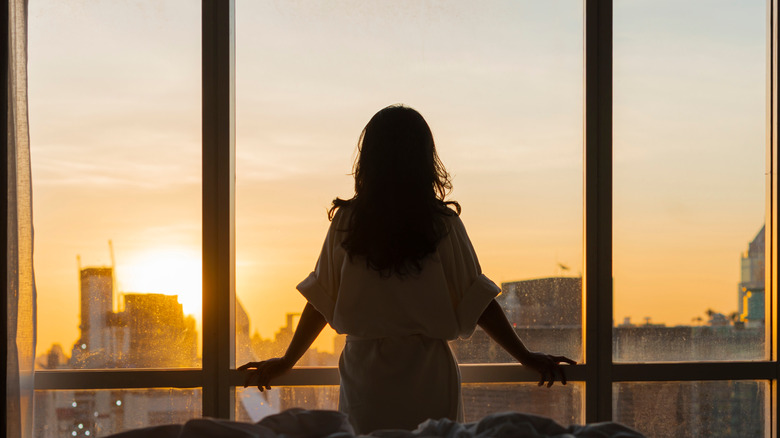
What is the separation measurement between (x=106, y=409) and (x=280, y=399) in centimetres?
56

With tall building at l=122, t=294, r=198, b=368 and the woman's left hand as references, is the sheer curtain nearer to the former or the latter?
tall building at l=122, t=294, r=198, b=368

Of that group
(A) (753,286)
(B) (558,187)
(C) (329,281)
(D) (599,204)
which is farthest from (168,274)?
(A) (753,286)

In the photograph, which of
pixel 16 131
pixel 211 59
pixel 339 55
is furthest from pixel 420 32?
pixel 16 131

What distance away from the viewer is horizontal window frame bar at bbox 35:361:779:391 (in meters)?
2.06

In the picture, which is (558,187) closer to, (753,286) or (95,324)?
(753,286)

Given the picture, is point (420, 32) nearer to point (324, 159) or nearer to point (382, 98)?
point (382, 98)

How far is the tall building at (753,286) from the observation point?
7.34ft

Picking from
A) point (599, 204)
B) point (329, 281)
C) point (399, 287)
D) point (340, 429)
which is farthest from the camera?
point (599, 204)

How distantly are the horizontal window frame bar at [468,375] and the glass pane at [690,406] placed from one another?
5 centimetres

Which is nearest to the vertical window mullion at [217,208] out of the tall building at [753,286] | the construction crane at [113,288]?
the construction crane at [113,288]

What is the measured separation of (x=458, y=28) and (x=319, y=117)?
0.55m

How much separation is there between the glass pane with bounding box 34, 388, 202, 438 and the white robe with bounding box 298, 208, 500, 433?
0.69 metres

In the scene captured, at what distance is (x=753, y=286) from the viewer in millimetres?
2242

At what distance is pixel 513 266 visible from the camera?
7.13ft
